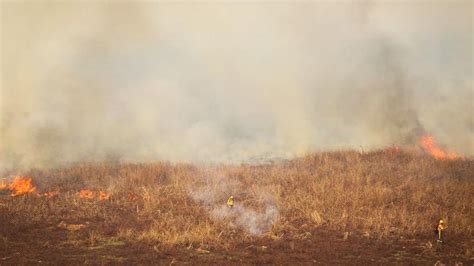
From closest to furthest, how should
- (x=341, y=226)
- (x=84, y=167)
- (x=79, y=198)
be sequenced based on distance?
(x=341, y=226), (x=79, y=198), (x=84, y=167)

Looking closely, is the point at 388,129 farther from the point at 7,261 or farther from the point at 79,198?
the point at 7,261

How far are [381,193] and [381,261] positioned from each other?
456 centimetres

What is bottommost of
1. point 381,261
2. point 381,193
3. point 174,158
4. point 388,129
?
point 381,261

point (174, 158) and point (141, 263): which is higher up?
point (174, 158)

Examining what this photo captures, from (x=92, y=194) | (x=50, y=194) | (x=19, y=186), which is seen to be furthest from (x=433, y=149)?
(x=19, y=186)

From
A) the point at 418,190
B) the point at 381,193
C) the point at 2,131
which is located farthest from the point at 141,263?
the point at 2,131

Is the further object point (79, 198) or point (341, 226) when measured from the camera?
point (79, 198)

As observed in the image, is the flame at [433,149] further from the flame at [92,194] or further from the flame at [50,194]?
the flame at [50,194]

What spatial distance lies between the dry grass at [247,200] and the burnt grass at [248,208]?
0.04 meters

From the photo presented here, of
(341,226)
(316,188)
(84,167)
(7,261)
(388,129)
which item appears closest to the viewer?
(7,261)

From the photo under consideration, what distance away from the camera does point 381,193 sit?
1237cm

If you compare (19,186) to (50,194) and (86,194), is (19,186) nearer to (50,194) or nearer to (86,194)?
(50,194)

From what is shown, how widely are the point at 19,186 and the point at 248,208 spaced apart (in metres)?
7.66

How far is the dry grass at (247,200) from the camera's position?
9.88 meters
